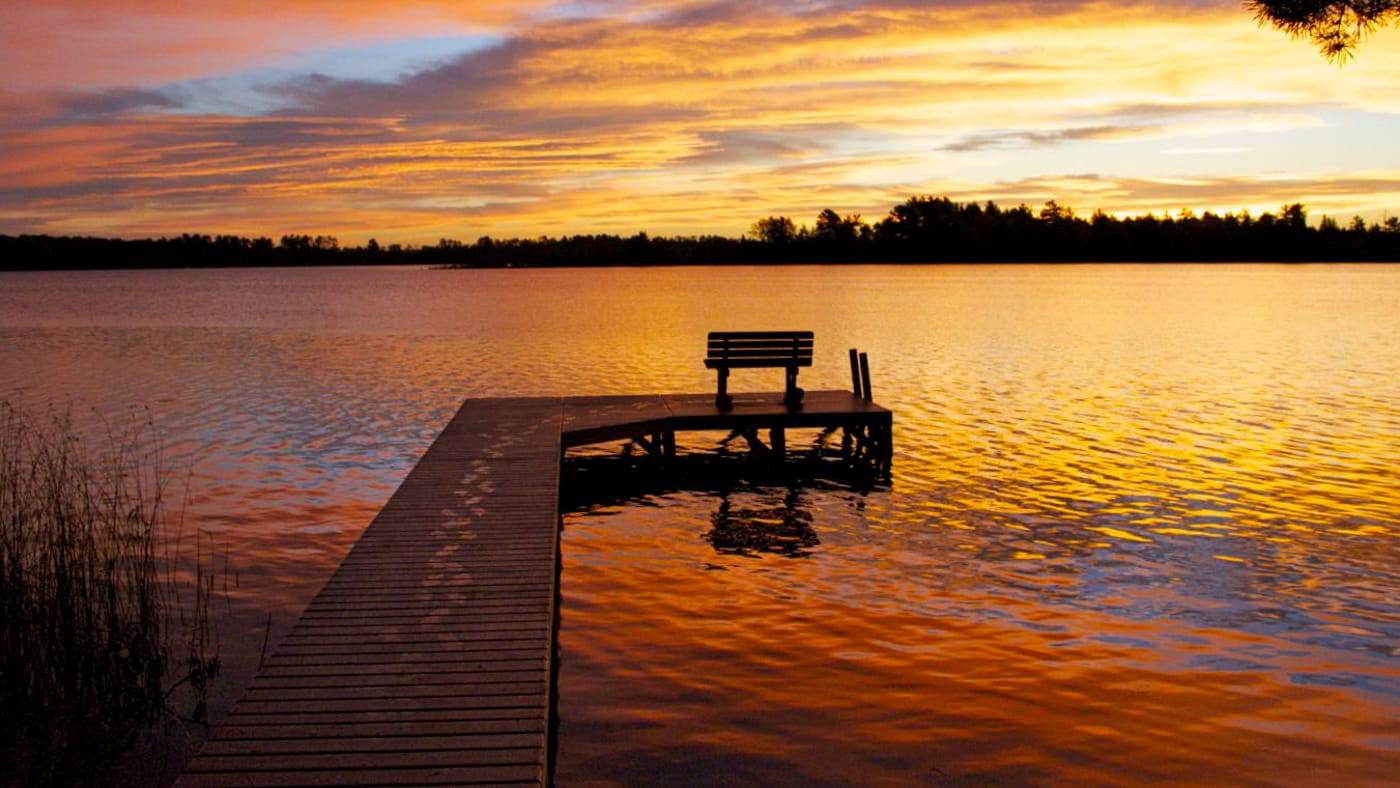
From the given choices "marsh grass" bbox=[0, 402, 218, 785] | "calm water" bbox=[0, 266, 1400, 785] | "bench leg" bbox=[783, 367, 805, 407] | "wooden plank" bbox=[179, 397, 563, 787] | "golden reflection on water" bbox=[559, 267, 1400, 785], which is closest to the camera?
"wooden plank" bbox=[179, 397, 563, 787]

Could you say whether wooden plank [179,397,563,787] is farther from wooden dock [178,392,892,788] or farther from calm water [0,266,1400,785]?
calm water [0,266,1400,785]

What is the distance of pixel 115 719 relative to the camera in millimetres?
7004

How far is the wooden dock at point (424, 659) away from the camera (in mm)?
5184

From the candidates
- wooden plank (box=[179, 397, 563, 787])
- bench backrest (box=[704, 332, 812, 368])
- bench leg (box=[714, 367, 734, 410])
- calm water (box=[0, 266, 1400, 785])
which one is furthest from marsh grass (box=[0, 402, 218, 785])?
bench backrest (box=[704, 332, 812, 368])

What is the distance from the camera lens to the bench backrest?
1680cm

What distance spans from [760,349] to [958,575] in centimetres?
726

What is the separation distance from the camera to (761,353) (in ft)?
56.0

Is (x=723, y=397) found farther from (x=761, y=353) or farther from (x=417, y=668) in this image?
(x=417, y=668)

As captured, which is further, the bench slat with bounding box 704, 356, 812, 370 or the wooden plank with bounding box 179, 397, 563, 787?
the bench slat with bounding box 704, 356, 812, 370

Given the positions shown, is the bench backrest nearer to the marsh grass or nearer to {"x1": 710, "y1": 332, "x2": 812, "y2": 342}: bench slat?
{"x1": 710, "y1": 332, "x2": 812, "y2": 342}: bench slat

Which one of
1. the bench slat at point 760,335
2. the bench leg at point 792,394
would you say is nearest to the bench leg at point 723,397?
the bench slat at point 760,335

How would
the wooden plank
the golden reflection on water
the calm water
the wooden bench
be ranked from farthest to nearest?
1. the wooden bench
2. the calm water
3. the golden reflection on water
4. the wooden plank

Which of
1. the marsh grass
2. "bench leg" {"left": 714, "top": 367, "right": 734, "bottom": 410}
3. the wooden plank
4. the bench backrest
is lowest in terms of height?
the marsh grass

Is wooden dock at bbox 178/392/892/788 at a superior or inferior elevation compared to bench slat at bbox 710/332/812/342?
inferior
